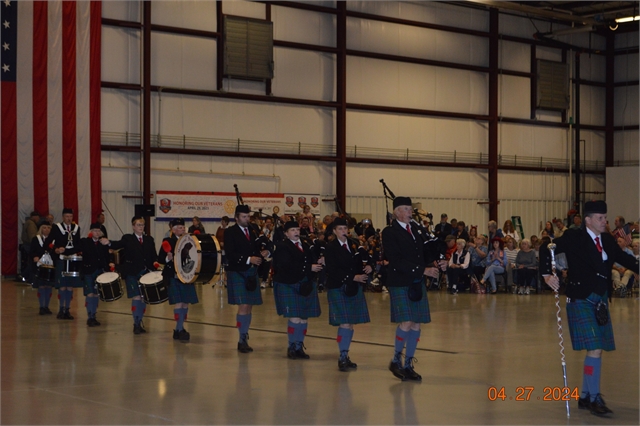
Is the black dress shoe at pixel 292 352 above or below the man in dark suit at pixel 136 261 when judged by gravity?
below

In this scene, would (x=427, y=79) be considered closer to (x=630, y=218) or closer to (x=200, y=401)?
(x=630, y=218)

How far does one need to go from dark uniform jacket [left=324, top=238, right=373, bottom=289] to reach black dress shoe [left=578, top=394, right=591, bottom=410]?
2.90m

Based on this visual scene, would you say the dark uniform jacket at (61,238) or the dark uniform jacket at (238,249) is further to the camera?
the dark uniform jacket at (61,238)

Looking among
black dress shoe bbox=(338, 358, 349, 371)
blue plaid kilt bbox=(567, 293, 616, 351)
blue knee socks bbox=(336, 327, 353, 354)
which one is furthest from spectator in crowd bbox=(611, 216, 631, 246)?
blue plaid kilt bbox=(567, 293, 616, 351)

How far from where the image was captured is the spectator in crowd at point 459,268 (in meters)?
19.4

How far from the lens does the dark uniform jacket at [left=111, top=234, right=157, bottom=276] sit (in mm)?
12219

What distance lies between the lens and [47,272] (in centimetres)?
1383

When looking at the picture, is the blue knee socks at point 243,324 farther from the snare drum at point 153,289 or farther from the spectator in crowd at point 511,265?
the spectator in crowd at point 511,265

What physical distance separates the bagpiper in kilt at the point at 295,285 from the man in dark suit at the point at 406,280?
1.49 metres

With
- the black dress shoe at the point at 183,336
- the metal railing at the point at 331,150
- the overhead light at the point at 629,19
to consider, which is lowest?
the black dress shoe at the point at 183,336

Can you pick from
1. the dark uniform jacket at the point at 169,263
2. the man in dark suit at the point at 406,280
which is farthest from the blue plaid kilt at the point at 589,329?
the dark uniform jacket at the point at 169,263

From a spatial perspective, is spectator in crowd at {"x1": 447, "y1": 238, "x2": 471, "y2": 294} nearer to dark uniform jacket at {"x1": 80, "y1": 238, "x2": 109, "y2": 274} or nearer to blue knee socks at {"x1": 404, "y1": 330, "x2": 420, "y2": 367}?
dark uniform jacket at {"x1": 80, "y1": 238, "x2": 109, "y2": 274}

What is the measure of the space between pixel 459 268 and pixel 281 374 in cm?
1136

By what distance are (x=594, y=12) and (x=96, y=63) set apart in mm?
17095
